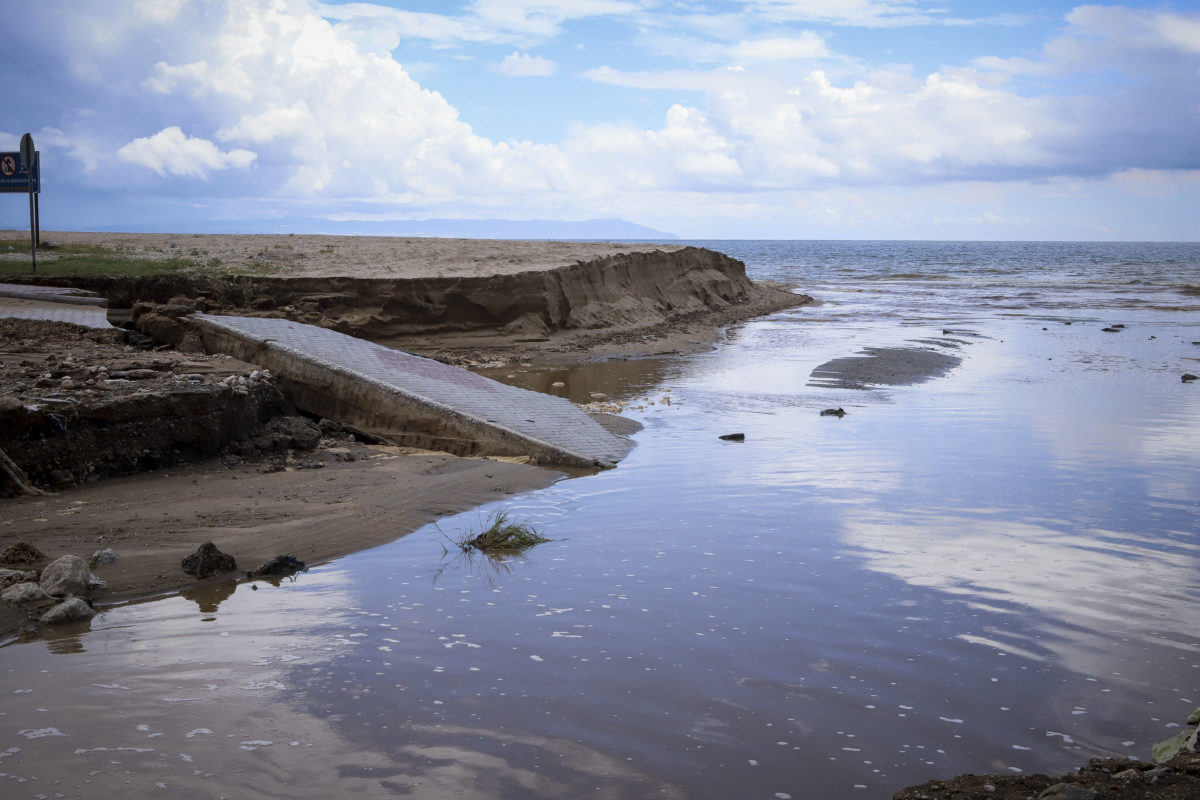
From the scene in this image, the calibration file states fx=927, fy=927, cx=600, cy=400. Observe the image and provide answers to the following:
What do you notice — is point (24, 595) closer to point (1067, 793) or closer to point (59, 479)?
point (59, 479)

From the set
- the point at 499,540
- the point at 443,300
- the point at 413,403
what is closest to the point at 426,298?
the point at 443,300

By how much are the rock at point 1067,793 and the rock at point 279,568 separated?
416 cm

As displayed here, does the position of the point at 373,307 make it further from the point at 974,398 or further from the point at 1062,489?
the point at 1062,489

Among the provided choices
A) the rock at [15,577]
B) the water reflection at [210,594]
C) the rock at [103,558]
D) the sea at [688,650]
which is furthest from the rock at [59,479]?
the sea at [688,650]

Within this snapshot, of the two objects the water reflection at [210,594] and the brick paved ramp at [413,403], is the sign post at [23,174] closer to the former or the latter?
the brick paved ramp at [413,403]

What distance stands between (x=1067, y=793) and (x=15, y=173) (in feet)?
58.0

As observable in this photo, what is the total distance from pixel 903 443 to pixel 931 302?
25277 mm

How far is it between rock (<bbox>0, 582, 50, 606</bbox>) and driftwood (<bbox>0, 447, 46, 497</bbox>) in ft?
6.41

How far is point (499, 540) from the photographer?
6.09 meters

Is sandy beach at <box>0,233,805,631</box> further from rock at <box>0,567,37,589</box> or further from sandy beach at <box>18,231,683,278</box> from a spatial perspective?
sandy beach at <box>18,231,683,278</box>

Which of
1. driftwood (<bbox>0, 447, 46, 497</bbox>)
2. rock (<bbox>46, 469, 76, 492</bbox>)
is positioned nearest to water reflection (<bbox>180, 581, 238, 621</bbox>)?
driftwood (<bbox>0, 447, 46, 497</bbox>)

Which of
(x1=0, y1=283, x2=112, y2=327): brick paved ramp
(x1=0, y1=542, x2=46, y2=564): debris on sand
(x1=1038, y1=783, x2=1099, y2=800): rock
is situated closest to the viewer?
(x1=1038, y1=783, x2=1099, y2=800): rock

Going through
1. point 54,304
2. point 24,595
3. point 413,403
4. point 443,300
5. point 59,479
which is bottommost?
point 24,595

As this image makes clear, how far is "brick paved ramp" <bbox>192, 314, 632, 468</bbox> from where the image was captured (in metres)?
8.84
